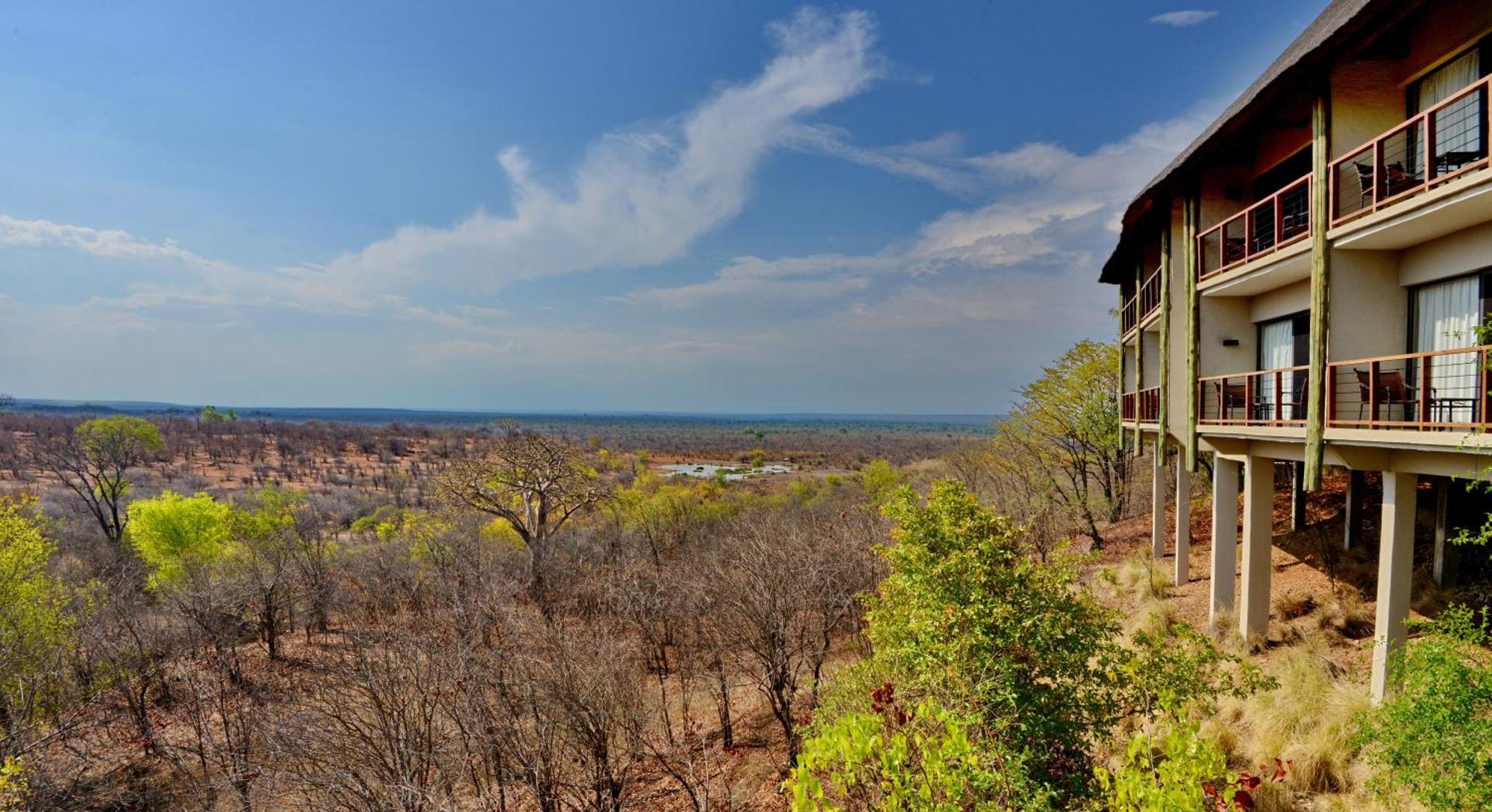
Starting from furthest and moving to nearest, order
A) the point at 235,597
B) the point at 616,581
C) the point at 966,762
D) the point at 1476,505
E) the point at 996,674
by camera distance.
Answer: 1. the point at 616,581
2. the point at 235,597
3. the point at 1476,505
4. the point at 996,674
5. the point at 966,762

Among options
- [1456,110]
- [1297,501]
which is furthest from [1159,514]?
[1456,110]

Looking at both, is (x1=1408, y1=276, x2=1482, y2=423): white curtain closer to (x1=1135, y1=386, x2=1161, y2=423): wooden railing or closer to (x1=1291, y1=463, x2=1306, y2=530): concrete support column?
(x1=1135, y1=386, x2=1161, y2=423): wooden railing

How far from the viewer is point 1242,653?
11625mm

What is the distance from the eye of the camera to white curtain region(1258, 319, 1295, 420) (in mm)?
12273

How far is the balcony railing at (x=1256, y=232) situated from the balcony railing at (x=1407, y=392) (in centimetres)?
247

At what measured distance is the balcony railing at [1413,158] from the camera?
25.6 ft

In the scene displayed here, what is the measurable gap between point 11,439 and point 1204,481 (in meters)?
126

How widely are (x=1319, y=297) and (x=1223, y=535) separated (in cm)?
612

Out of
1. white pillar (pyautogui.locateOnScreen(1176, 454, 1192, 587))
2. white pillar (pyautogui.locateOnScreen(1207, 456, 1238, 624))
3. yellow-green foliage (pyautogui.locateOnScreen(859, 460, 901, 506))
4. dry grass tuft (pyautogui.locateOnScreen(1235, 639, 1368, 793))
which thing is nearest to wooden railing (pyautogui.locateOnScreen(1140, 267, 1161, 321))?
white pillar (pyautogui.locateOnScreen(1176, 454, 1192, 587))

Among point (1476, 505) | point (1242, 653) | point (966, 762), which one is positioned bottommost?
point (1242, 653)

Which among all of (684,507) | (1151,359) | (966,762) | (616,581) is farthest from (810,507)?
(966,762)

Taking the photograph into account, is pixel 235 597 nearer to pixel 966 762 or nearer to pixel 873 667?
pixel 873 667

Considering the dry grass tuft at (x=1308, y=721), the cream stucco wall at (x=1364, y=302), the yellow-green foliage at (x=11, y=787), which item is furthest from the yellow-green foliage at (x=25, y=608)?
the cream stucco wall at (x=1364, y=302)

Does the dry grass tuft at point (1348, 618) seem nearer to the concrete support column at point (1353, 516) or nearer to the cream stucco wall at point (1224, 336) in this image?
the concrete support column at point (1353, 516)
